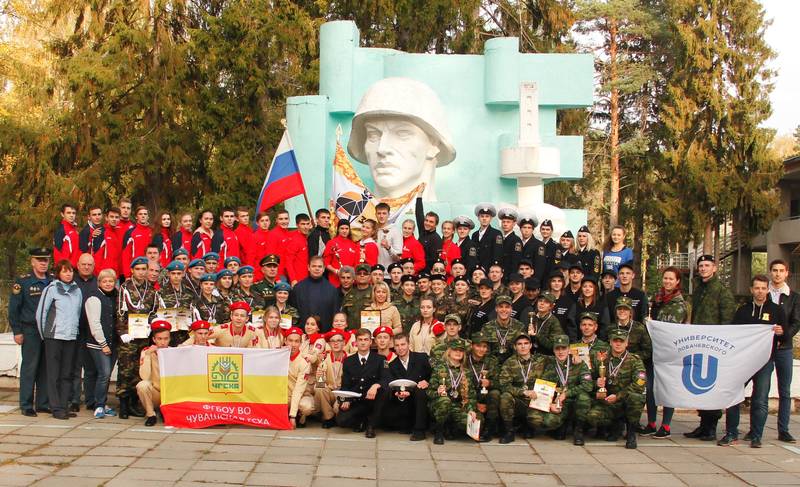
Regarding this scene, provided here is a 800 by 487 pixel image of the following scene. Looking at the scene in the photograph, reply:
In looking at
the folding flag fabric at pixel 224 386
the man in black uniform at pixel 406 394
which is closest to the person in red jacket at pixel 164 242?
the folding flag fabric at pixel 224 386

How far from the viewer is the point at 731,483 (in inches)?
241

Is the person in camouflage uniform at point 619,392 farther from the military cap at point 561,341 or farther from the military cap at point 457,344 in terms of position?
the military cap at point 457,344

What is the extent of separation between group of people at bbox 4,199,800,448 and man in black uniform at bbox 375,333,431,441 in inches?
0.5

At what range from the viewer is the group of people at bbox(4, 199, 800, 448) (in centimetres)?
758

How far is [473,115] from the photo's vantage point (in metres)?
13.8

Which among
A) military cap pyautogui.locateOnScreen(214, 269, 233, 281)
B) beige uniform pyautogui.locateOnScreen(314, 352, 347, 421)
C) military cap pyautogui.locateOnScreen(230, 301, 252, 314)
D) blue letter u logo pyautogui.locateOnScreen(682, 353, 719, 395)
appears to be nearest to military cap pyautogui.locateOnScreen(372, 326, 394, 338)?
beige uniform pyautogui.locateOnScreen(314, 352, 347, 421)

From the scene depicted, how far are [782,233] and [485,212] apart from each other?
19.2 metres

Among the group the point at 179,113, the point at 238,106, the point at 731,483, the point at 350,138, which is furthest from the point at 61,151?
the point at 731,483

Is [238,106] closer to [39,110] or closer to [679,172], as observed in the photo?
[39,110]

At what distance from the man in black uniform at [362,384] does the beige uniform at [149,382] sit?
166 centimetres

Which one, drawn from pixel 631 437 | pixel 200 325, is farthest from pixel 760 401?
pixel 200 325

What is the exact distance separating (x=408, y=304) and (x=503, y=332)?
1.19m

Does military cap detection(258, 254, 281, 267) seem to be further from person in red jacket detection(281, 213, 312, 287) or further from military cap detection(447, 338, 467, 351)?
military cap detection(447, 338, 467, 351)

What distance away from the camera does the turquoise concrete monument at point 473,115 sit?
42.5 ft
